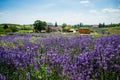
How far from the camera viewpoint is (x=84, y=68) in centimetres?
372

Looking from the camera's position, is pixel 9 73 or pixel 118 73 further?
pixel 9 73

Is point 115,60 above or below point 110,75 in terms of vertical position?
above

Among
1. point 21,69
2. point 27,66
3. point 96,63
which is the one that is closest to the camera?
point 96,63

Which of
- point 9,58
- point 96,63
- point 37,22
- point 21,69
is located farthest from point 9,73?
point 37,22

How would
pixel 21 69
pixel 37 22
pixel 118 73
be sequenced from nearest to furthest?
pixel 118 73 < pixel 21 69 < pixel 37 22

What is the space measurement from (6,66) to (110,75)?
2.56m

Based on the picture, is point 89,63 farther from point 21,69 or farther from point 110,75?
point 21,69

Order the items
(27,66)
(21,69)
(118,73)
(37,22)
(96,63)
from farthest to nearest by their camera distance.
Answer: (37,22)
(27,66)
(21,69)
(96,63)
(118,73)

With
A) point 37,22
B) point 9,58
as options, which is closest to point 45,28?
point 37,22

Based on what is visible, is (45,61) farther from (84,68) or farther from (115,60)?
(115,60)

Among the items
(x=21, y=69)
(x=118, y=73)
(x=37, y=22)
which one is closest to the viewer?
(x=118, y=73)

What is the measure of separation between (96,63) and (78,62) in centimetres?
40

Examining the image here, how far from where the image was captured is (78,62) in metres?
3.94

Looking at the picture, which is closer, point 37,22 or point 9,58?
point 9,58
